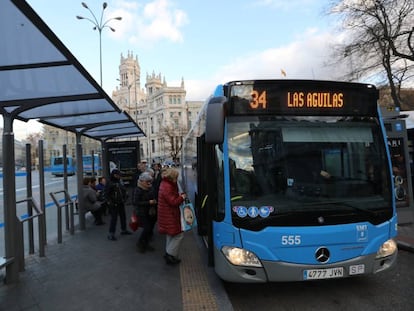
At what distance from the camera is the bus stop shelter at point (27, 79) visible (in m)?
2.71

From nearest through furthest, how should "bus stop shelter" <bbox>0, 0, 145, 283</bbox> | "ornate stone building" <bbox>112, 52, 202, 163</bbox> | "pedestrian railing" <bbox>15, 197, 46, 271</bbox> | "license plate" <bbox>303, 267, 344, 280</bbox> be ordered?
1. "bus stop shelter" <bbox>0, 0, 145, 283</bbox>
2. "license plate" <bbox>303, 267, 344, 280</bbox>
3. "pedestrian railing" <bbox>15, 197, 46, 271</bbox>
4. "ornate stone building" <bbox>112, 52, 202, 163</bbox>

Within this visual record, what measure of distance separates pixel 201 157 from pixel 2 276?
143 inches

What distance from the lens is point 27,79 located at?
12.9 feet

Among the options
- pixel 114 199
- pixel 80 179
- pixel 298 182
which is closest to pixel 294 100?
pixel 298 182

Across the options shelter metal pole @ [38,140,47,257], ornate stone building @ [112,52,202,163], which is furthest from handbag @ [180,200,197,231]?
ornate stone building @ [112,52,202,163]

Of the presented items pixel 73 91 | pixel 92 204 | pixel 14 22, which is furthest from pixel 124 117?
pixel 14 22

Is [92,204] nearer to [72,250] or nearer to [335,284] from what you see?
[72,250]

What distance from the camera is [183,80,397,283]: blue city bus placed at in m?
3.47

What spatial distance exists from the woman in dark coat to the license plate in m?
3.32

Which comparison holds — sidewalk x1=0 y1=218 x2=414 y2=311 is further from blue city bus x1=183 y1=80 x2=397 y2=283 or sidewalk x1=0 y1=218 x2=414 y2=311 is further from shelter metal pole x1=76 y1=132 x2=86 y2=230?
shelter metal pole x1=76 y1=132 x2=86 y2=230

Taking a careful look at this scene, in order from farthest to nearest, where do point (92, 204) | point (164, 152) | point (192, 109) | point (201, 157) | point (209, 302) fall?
1. point (192, 109)
2. point (164, 152)
3. point (92, 204)
4. point (201, 157)
5. point (209, 302)

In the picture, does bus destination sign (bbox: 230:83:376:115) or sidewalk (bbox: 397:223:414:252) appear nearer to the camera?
bus destination sign (bbox: 230:83:376:115)

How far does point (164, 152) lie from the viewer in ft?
323

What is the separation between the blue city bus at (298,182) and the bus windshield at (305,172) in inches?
0.5
